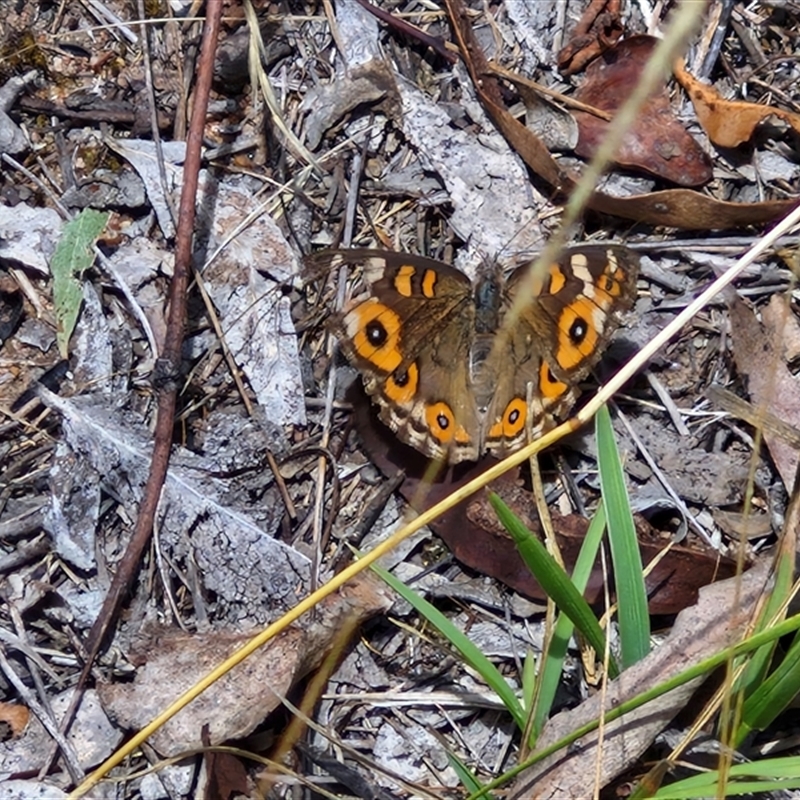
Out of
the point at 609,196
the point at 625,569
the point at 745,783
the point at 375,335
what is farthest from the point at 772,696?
the point at 609,196

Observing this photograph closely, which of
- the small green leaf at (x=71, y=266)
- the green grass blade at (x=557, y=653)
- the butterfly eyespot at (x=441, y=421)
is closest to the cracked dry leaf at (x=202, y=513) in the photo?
the small green leaf at (x=71, y=266)

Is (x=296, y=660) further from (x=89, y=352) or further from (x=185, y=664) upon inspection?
(x=89, y=352)

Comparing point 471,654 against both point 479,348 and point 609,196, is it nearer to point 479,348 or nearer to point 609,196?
point 479,348

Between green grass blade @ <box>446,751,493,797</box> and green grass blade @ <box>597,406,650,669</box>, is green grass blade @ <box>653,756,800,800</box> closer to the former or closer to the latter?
green grass blade @ <box>597,406,650,669</box>

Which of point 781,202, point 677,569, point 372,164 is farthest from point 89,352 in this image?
point 781,202

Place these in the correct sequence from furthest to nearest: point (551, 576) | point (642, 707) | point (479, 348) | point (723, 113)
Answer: point (723, 113), point (479, 348), point (642, 707), point (551, 576)

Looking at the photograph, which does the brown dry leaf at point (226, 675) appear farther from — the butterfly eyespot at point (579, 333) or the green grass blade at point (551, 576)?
the butterfly eyespot at point (579, 333)
